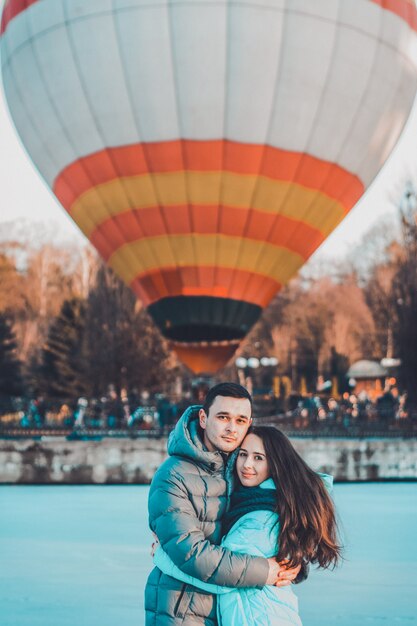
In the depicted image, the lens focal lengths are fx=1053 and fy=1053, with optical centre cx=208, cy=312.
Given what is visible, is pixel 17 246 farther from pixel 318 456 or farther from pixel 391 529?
pixel 391 529

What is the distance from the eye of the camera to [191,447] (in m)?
3.28

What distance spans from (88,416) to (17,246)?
2704 cm

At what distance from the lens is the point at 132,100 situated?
15.9m

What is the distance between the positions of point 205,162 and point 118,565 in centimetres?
971

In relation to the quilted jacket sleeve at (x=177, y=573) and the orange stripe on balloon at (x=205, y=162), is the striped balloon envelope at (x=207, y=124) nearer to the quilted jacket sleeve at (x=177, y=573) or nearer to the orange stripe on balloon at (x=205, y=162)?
the orange stripe on balloon at (x=205, y=162)

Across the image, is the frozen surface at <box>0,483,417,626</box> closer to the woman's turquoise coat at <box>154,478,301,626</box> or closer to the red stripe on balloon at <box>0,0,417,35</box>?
the woman's turquoise coat at <box>154,478,301,626</box>

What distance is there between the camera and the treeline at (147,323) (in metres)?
31.1

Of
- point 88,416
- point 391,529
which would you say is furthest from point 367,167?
point 391,529

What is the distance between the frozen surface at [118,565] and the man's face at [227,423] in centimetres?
238

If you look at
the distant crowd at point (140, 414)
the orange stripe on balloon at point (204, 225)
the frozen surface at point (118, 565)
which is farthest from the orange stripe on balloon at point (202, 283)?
the frozen surface at point (118, 565)

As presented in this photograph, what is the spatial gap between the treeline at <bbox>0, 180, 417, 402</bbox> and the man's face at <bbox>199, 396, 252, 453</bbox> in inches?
868

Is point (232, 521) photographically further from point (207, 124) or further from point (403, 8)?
point (403, 8)

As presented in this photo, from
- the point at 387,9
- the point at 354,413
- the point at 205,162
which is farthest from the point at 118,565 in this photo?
the point at 354,413

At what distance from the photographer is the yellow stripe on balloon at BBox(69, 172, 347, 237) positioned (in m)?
16.4
